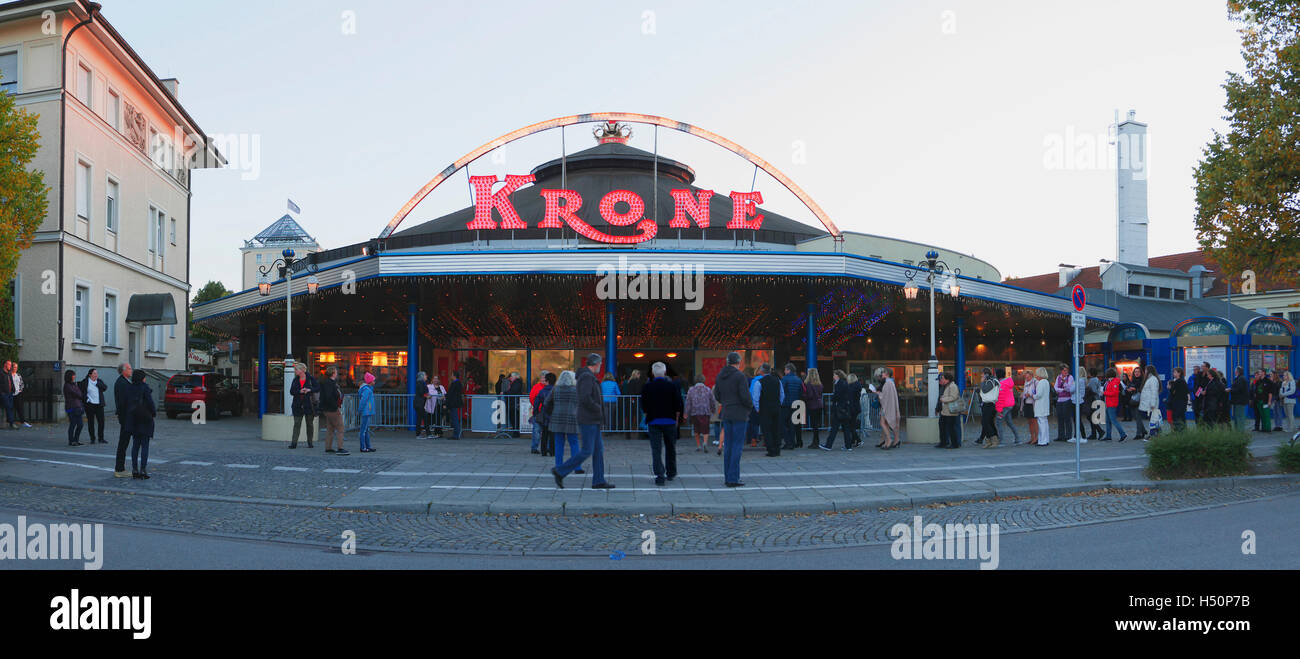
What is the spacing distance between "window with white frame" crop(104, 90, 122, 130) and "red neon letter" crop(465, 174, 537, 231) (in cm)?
1653

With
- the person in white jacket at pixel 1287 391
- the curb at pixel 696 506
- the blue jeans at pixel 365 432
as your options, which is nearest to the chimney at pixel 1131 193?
the person in white jacket at pixel 1287 391

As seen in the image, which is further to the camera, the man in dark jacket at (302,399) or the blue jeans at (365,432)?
the man in dark jacket at (302,399)

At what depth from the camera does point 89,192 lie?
Answer: 2864 centimetres

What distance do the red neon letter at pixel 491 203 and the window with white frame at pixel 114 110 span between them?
16530 mm

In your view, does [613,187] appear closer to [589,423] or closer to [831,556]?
[589,423]

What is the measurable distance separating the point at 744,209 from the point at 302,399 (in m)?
13.7

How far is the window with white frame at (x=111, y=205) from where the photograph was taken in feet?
99.9

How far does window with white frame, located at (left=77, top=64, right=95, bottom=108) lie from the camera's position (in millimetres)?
27839

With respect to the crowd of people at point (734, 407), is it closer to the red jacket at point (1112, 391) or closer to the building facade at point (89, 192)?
the red jacket at point (1112, 391)

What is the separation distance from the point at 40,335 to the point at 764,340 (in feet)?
77.6

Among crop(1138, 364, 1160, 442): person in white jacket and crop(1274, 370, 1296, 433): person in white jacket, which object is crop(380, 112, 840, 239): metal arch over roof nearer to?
crop(1138, 364, 1160, 442): person in white jacket

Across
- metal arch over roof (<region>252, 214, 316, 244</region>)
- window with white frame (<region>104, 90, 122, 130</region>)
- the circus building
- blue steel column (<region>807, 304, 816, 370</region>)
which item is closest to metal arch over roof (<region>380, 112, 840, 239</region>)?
the circus building
